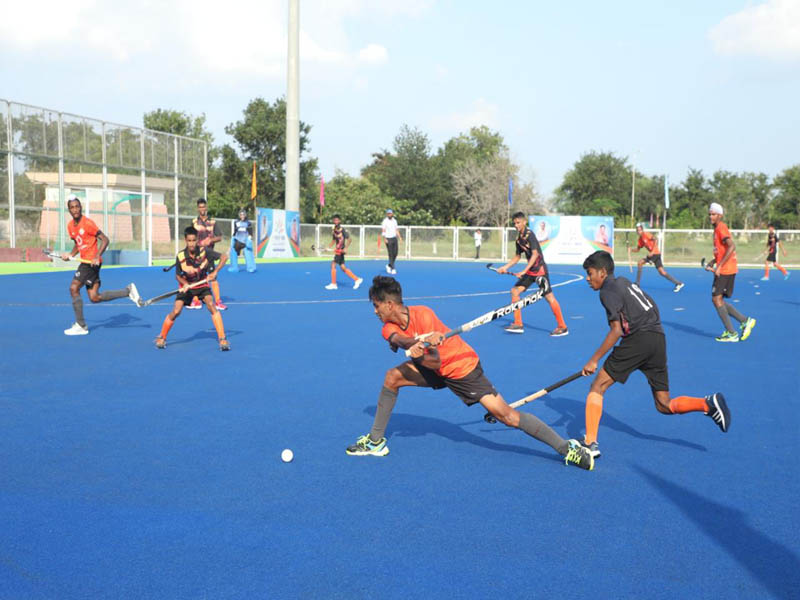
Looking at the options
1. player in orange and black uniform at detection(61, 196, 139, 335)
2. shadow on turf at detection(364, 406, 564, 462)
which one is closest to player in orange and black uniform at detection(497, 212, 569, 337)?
shadow on turf at detection(364, 406, 564, 462)

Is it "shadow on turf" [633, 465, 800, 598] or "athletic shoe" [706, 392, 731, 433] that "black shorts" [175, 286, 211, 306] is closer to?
"athletic shoe" [706, 392, 731, 433]

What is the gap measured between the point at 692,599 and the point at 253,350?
7834 millimetres

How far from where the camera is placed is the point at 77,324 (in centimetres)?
1176

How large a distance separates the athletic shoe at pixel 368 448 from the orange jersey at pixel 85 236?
7565mm

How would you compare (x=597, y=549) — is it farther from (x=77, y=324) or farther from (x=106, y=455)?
(x=77, y=324)

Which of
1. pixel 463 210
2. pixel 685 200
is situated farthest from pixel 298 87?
pixel 685 200

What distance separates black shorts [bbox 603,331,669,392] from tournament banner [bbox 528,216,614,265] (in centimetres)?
3429

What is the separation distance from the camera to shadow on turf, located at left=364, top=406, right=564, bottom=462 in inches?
227

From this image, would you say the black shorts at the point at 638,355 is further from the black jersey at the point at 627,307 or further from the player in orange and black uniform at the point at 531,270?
the player in orange and black uniform at the point at 531,270

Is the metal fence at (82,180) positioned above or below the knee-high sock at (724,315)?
above

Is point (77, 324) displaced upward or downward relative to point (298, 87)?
downward

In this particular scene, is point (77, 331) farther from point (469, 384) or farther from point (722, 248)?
point (722, 248)

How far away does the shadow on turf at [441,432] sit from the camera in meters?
5.77

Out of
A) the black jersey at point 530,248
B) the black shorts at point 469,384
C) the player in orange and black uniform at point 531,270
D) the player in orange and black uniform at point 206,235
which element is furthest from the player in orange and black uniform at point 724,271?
the player in orange and black uniform at point 206,235
